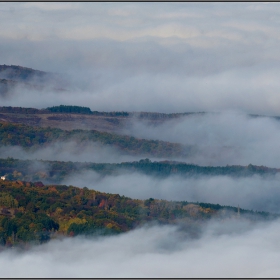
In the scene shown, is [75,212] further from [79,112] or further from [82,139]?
[79,112]

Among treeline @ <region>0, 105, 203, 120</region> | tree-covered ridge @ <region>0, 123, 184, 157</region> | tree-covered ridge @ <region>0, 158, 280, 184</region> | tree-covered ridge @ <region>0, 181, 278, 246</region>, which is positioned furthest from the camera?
treeline @ <region>0, 105, 203, 120</region>

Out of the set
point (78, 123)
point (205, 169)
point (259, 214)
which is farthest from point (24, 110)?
point (259, 214)

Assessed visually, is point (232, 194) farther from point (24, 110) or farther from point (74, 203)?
point (24, 110)

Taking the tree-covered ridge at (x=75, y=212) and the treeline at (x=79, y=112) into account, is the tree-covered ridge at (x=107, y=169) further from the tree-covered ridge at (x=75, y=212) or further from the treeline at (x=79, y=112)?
the treeline at (x=79, y=112)

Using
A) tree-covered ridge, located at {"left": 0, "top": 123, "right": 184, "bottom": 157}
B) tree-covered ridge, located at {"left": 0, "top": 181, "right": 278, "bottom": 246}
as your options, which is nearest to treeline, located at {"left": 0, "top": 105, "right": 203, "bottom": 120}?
tree-covered ridge, located at {"left": 0, "top": 123, "right": 184, "bottom": 157}

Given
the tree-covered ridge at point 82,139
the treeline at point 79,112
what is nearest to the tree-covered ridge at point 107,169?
the tree-covered ridge at point 82,139

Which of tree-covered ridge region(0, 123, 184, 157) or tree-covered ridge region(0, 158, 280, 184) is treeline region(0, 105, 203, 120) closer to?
tree-covered ridge region(0, 123, 184, 157)

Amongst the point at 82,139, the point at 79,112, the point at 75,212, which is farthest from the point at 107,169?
the point at 79,112
